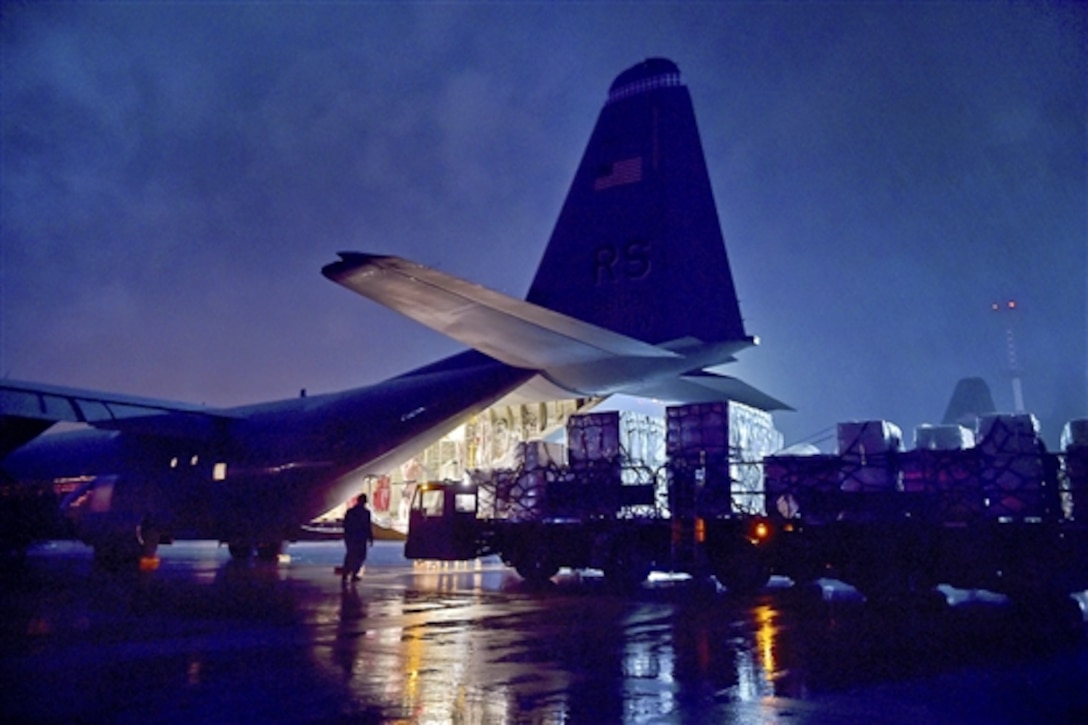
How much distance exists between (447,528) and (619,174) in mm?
10150

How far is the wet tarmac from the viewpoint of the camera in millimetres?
5953

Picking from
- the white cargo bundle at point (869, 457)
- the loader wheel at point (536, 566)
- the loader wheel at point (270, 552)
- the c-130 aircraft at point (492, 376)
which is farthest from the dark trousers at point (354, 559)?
the white cargo bundle at point (869, 457)

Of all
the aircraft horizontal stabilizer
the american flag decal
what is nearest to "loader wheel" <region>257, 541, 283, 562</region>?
the aircraft horizontal stabilizer

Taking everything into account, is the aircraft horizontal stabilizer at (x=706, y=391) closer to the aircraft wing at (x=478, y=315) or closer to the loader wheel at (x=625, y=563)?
the aircraft wing at (x=478, y=315)

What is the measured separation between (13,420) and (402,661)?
64.7ft

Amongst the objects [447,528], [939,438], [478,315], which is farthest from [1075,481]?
[447,528]

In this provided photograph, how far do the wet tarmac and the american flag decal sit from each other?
1084 cm

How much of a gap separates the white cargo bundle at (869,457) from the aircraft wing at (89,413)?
60.3 ft

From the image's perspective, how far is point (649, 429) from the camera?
18.5m

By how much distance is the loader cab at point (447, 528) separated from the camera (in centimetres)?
1838

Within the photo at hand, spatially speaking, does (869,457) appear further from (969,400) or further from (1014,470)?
(969,400)

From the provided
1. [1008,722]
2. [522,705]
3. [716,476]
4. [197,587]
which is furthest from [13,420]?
[1008,722]

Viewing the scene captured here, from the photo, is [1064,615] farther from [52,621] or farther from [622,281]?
[52,621]

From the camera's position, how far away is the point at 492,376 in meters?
21.7
